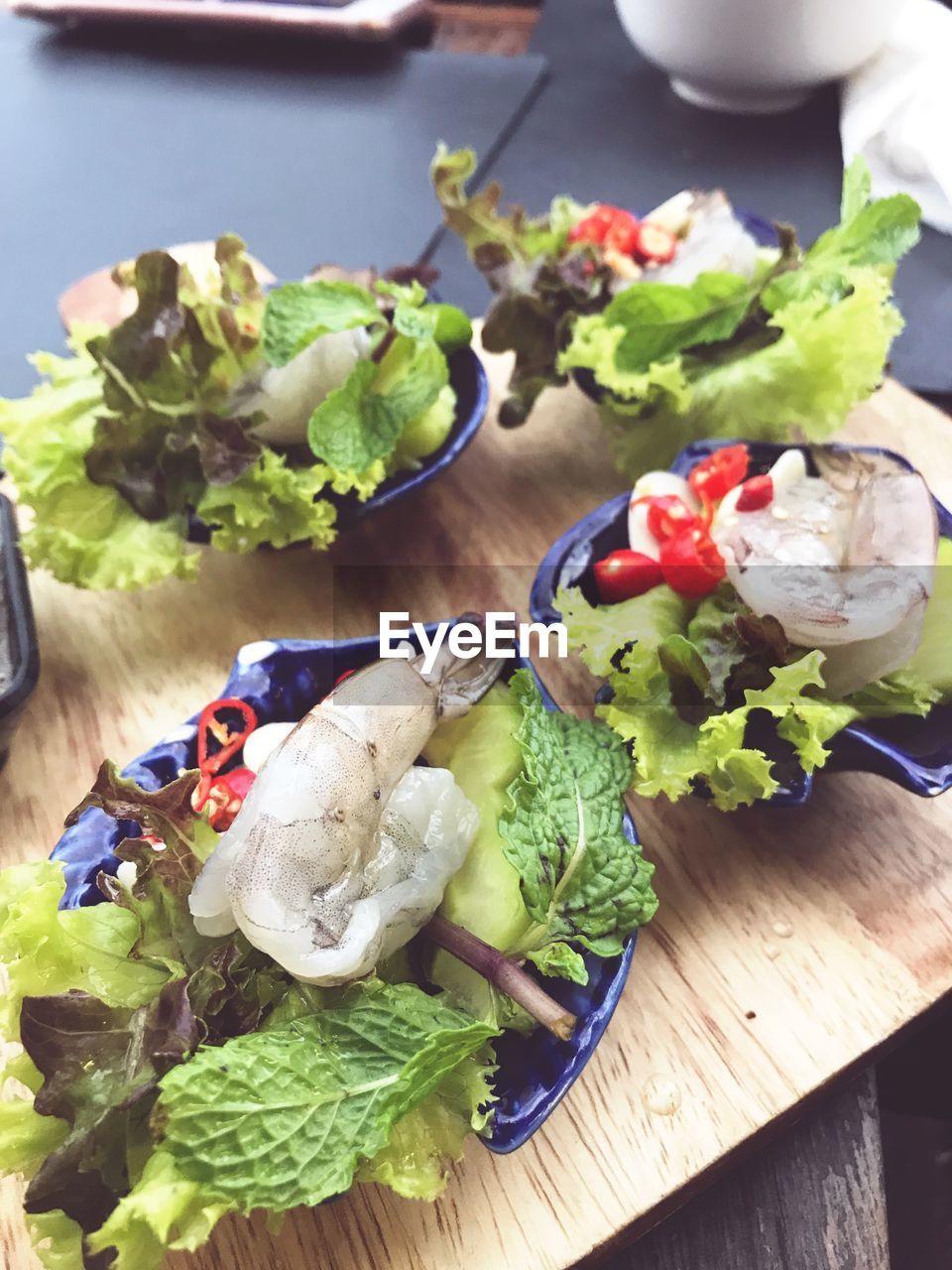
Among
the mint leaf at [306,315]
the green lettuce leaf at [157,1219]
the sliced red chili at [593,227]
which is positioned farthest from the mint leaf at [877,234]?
the green lettuce leaf at [157,1219]

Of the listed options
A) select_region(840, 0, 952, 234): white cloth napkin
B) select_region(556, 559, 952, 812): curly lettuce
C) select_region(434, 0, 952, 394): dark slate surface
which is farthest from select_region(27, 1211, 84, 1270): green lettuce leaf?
select_region(840, 0, 952, 234): white cloth napkin

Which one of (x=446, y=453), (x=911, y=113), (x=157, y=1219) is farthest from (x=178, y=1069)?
(x=911, y=113)

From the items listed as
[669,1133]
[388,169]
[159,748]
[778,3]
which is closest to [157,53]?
[388,169]

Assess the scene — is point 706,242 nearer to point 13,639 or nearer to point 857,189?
point 857,189

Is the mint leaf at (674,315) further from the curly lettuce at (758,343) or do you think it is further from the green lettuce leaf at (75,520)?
the green lettuce leaf at (75,520)

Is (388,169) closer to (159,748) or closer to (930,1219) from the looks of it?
(159,748)

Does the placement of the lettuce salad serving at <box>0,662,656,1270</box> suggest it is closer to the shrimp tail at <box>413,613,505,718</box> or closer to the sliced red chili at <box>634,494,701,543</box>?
the shrimp tail at <box>413,613,505,718</box>

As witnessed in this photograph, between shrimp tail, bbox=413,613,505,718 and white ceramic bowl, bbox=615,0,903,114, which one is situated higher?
white ceramic bowl, bbox=615,0,903,114

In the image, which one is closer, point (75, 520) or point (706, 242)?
point (75, 520)
